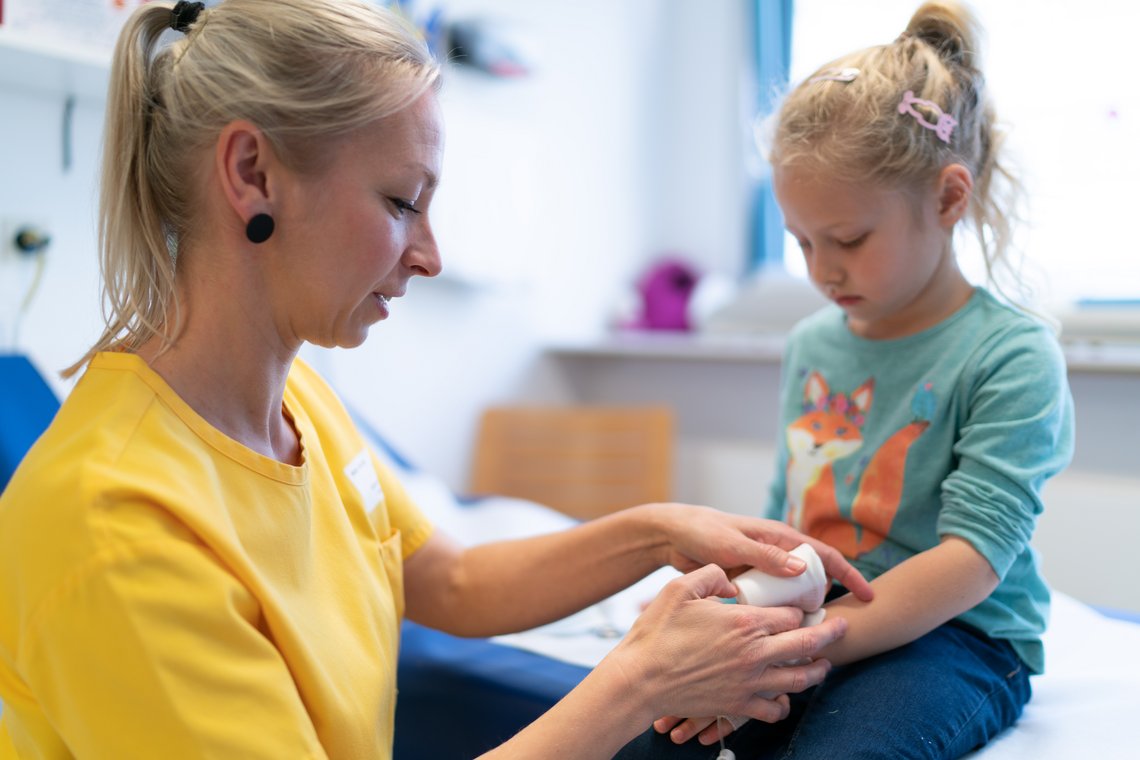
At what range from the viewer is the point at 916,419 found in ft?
4.47

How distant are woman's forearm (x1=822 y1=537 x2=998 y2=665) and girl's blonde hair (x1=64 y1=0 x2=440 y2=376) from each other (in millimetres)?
796

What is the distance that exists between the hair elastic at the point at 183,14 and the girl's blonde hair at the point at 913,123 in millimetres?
765

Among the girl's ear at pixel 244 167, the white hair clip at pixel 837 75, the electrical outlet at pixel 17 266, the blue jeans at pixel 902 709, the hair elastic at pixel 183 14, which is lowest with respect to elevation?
the blue jeans at pixel 902 709

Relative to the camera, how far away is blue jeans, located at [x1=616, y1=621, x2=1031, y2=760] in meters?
1.14

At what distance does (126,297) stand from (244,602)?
13.5 inches

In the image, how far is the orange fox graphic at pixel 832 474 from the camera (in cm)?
136

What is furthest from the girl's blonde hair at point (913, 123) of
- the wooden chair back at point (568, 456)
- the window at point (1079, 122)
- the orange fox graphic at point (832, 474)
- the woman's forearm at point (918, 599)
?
the wooden chair back at point (568, 456)

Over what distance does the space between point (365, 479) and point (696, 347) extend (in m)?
2.00

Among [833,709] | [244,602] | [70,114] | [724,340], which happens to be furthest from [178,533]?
[724,340]

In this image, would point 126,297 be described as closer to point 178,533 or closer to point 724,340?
point 178,533

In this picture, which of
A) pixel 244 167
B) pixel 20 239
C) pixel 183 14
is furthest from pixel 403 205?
pixel 20 239

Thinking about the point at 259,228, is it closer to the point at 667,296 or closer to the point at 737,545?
the point at 737,545

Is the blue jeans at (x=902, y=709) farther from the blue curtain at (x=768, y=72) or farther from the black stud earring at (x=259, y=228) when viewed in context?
the blue curtain at (x=768, y=72)

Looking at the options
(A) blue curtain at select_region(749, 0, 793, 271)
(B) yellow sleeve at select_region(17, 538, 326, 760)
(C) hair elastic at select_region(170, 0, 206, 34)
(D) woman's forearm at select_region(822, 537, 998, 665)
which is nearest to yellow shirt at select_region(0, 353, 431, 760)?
(B) yellow sleeve at select_region(17, 538, 326, 760)
